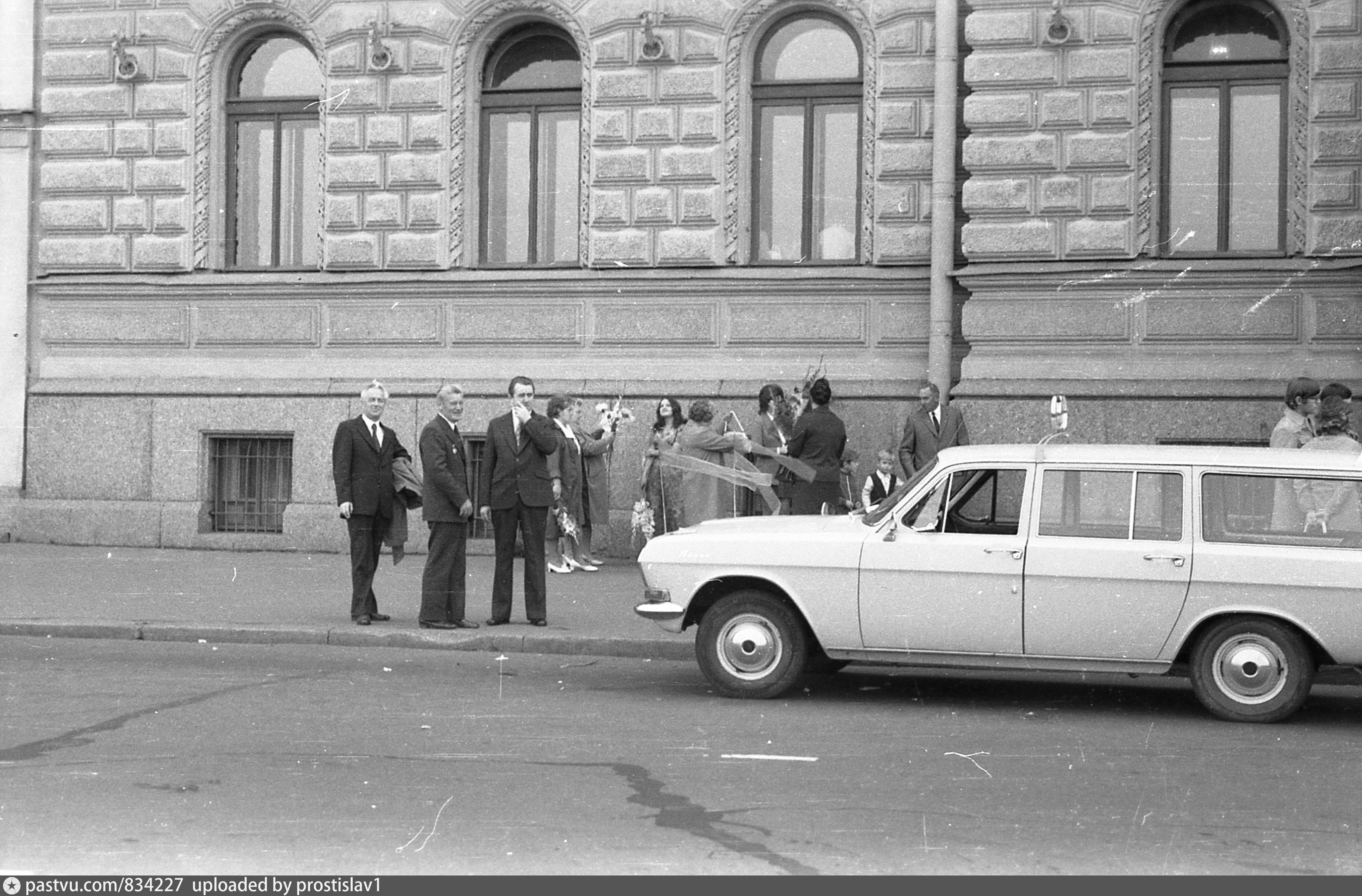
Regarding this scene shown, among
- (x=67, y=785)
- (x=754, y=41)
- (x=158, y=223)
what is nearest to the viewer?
(x=67, y=785)

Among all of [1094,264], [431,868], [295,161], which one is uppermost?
[295,161]

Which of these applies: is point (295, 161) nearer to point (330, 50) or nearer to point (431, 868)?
point (330, 50)

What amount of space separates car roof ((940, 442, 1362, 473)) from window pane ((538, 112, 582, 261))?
935cm

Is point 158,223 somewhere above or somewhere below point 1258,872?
above

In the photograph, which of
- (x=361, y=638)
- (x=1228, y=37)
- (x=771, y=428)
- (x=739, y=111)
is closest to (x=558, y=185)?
(x=739, y=111)

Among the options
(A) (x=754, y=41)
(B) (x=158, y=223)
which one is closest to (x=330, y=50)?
(B) (x=158, y=223)

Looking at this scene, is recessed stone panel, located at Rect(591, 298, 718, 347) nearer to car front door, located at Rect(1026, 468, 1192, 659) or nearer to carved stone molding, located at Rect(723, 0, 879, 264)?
carved stone molding, located at Rect(723, 0, 879, 264)

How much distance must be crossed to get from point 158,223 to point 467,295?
12.1 ft

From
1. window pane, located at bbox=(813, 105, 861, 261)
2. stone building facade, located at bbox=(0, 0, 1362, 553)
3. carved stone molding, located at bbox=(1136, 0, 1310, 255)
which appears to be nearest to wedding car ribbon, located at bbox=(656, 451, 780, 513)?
stone building facade, located at bbox=(0, 0, 1362, 553)

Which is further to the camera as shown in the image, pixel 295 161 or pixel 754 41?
pixel 295 161

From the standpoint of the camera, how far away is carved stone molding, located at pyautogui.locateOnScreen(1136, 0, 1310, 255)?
17.0m

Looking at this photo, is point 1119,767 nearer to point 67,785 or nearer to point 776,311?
point 67,785

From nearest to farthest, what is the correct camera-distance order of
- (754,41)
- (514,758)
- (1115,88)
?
1. (514,758)
2. (1115,88)
3. (754,41)

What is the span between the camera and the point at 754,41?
18594mm
